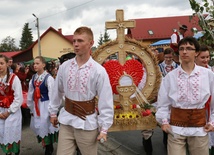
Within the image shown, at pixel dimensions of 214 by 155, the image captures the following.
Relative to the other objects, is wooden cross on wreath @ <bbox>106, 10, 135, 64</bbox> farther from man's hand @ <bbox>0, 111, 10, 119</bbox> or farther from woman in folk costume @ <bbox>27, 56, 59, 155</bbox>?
man's hand @ <bbox>0, 111, 10, 119</bbox>

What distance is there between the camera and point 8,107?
4.91m

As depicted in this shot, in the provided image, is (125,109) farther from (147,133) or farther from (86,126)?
(86,126)

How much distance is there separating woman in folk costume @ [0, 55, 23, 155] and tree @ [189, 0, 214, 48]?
2967 millimetres

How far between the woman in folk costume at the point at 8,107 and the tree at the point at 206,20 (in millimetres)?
2967

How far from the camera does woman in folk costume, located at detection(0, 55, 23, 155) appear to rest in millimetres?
4887

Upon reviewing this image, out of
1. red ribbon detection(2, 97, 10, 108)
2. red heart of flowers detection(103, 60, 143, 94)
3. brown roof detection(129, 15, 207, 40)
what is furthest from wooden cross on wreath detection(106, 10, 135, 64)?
brown roof detection(129, 15, 207, 40)

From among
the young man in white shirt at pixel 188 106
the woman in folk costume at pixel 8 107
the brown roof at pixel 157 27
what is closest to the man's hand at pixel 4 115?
the woman in folk costume at pixel 8 107

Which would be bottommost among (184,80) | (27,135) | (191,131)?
(27,135)

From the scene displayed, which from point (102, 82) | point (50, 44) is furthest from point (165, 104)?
point (50, 44)

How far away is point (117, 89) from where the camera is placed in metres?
4.68

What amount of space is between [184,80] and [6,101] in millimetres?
2915

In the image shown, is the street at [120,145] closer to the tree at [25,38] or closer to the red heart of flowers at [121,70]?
the red heart of flowers at [121,70]

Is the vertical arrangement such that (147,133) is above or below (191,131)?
below

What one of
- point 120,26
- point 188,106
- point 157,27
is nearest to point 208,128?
point 188,106
